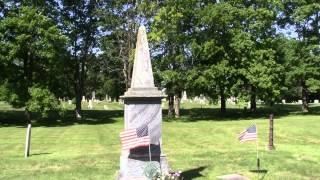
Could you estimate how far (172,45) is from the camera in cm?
4975

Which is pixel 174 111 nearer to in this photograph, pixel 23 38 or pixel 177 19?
pixel 177 19

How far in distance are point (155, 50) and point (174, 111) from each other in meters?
7.05

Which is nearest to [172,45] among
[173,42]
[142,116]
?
[173,42]

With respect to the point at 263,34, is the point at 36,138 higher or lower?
lower

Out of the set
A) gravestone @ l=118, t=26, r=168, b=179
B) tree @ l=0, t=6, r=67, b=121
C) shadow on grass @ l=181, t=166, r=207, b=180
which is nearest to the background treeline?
tree @ l=0, t=6, r=67, b=121

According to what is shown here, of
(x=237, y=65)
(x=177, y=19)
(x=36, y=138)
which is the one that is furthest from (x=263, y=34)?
(x=36, y=138)

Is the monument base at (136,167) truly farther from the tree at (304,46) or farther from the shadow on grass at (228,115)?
the tree at (304,46)

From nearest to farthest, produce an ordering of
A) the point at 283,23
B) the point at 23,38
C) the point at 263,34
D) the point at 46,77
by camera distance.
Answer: the point at 23,38
the point at 46,77
the point at 263,34
the point at 283,23

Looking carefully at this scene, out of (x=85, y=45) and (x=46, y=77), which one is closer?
(x=46, y=77)

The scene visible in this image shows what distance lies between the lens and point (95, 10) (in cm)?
5388

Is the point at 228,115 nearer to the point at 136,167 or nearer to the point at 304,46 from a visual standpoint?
the point at 304,46

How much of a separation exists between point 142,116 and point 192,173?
3.48 metres

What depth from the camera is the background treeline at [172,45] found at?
42.8m

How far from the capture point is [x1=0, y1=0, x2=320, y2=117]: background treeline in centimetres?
4284
